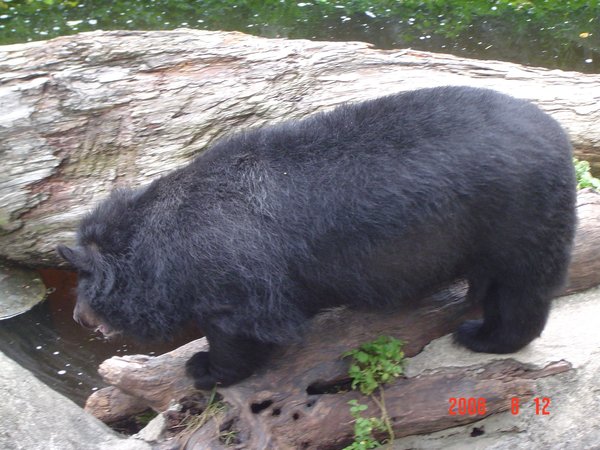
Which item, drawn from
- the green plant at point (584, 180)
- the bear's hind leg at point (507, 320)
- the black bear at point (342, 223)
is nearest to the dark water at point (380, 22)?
the green plant at point (584, 180)

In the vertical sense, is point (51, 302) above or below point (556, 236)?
below

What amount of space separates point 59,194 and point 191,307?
2.47 m

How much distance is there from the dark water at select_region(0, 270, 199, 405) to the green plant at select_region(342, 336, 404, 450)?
1.67 m

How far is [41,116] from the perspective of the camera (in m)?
5.31

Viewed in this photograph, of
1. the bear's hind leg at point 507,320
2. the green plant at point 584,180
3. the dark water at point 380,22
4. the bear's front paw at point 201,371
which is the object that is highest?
the dark water at point 380,22

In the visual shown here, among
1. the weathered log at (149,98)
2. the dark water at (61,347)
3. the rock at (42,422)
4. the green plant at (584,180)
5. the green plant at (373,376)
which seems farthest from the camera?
the weathered log at (149,98)

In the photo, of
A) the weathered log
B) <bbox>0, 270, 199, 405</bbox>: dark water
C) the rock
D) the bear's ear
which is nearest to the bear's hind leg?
the rock

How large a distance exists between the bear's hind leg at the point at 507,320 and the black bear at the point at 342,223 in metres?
0.01

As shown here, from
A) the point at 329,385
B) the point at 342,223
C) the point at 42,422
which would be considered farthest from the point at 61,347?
the point at 342,223

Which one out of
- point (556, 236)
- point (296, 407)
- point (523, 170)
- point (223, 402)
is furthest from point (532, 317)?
point (223, 402)

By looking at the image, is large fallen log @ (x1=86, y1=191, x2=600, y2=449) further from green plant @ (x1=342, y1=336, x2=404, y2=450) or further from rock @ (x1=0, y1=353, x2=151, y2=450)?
rock @ (x1=0, y1=353, x2=151, y2=450)

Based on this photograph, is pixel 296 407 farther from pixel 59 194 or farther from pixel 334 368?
pixel 59 194

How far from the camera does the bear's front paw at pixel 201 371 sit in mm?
3631
